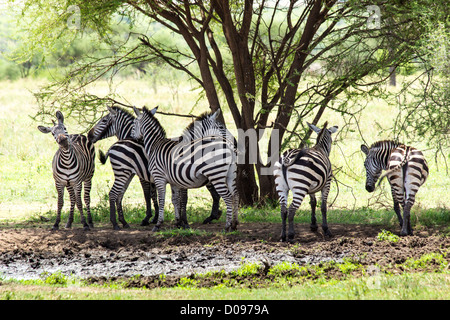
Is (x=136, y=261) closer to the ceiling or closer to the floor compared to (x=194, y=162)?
closer to the floor

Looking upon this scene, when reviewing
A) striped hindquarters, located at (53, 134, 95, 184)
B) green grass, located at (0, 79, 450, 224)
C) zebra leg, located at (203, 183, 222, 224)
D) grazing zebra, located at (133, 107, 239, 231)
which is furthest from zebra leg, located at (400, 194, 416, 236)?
striped hindquarters, located at (53, 134, 95, 184)

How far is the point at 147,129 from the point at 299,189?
3.64m

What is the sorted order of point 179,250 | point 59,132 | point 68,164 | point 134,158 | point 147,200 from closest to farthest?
point 179,250, point 59,132, point 68,164, point 134,158, point 147,200

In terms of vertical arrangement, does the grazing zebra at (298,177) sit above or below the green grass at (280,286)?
above

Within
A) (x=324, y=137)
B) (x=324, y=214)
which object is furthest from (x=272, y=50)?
(x=324, y=214)

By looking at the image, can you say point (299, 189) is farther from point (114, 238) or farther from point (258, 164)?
point (258, 164)

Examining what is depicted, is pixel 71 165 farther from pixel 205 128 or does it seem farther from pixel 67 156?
pixel 205 128

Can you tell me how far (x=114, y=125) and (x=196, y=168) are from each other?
111 inches

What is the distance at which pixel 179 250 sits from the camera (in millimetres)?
8516

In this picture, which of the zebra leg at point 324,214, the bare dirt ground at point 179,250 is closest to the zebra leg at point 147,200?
the bare dirt ground at point 179,250

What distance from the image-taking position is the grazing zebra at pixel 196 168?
982cm

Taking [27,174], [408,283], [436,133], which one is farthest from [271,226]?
[27,174]

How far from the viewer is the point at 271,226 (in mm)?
10586

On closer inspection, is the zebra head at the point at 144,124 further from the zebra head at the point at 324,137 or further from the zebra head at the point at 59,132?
the zebra head at the point at 324,137
